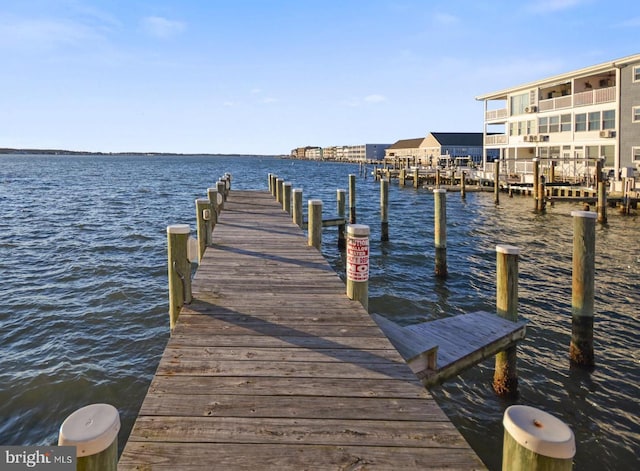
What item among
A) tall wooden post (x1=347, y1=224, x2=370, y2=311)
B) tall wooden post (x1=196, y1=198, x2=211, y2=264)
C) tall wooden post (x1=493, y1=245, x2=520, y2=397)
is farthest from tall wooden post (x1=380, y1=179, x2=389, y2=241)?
tall wooden post (x1=347, y1=224, x2=370, y2=311)

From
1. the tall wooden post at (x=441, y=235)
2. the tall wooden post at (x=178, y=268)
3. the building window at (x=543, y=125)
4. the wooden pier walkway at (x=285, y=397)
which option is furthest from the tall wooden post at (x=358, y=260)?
the building window at (x=543, y=125)

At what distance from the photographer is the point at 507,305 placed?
7527mm

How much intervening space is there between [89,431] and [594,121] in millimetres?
37825

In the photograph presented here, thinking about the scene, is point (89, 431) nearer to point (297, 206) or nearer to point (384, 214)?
point (297, 206)

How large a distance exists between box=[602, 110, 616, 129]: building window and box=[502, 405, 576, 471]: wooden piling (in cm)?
3511

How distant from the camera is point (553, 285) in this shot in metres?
13.5

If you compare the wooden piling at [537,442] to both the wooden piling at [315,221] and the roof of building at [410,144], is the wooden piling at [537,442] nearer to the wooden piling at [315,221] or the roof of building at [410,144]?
the wooden piling at [315,221]

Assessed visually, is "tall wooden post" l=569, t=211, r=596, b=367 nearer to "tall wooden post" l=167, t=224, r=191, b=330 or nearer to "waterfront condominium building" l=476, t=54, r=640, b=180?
"tall wooden post" l=167, t=224, r=191, b=330

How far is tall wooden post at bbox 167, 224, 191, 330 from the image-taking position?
6469 mm

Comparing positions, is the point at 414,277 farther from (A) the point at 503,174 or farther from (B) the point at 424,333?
(A) the point at 503,174

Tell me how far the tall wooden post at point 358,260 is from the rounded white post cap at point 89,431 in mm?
4095

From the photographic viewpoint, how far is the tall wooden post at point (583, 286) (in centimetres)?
805

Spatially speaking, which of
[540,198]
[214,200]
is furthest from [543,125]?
[214,200]

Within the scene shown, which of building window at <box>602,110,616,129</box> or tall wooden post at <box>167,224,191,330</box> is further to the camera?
building window at <box>602,110,616,129</box>
